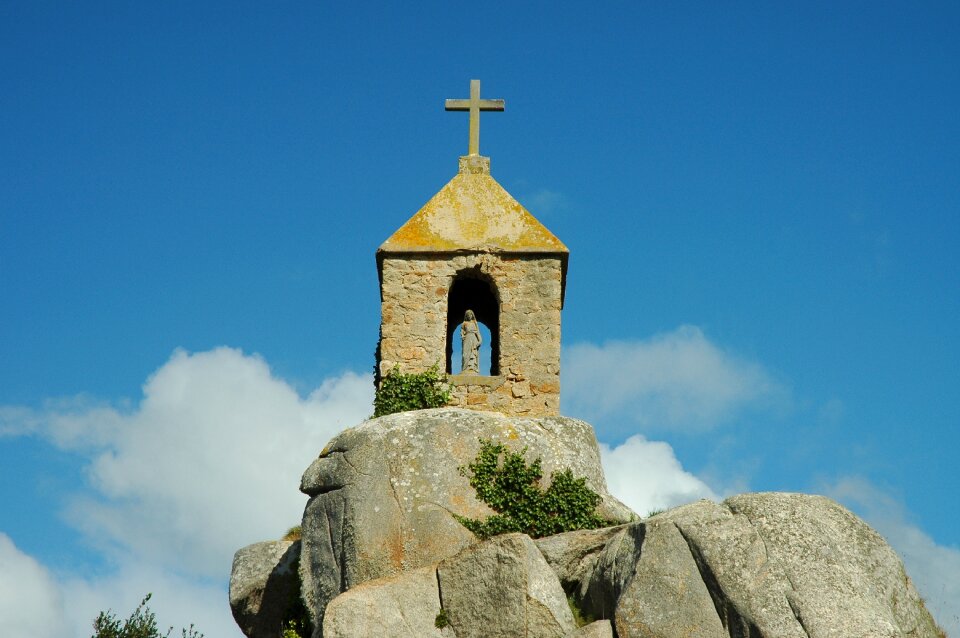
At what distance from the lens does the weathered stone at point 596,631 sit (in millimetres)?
17125

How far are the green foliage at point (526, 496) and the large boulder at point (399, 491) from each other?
150 mm

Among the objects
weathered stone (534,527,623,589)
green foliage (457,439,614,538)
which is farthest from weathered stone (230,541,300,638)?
weathered stone (534,527,623,589)

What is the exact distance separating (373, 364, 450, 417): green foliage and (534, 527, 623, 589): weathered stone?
3.95 metres

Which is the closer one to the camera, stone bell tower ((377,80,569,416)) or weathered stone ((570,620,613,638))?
weathered stone ((570,620,613,638))

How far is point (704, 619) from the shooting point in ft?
55.8

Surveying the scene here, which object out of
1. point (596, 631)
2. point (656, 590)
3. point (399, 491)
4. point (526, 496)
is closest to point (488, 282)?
point (526, 496)

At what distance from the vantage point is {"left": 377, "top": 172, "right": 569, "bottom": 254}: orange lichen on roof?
23875 millimetres

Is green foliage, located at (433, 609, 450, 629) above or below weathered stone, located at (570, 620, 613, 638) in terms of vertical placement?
above

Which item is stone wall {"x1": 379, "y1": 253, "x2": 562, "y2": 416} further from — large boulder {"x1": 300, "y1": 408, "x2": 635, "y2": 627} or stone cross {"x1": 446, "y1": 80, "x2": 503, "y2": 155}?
stone cross {"x1": 446, "y1": 80, "x2": 503, "y2": 155}

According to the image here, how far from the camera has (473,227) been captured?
24.3 m

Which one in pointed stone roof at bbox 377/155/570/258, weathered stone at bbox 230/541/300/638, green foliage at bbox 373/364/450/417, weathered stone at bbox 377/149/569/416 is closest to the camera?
weathered stone at bbox 230/541/300/638

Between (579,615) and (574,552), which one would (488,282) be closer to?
(574,552)

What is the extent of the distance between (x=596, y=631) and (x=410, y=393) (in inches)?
258

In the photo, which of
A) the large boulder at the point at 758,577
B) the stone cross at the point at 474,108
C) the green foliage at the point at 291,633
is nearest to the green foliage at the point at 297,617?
the green foliage at the point at 291,633
